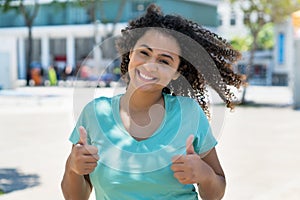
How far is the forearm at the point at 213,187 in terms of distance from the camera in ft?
5.97

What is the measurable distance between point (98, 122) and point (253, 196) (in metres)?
4.74

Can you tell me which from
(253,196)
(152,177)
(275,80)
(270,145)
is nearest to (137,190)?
(152,177)

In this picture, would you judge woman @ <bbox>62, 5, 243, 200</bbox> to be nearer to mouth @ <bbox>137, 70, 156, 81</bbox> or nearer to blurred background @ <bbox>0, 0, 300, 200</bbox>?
mouth @ <bbox>137, 70, 156, 81</bbox>

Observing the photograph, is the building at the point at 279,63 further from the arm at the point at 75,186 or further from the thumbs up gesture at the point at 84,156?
the thumbs up gesture at the point at 84,156

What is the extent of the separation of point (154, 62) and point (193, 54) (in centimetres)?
18

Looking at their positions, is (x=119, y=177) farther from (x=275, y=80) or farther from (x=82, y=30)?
(x=82, y=30)

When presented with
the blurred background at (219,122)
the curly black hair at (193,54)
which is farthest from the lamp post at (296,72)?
the curly black hair at (193,54)

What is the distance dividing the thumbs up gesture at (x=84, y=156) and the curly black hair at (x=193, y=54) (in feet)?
1.20

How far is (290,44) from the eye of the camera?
3841cm

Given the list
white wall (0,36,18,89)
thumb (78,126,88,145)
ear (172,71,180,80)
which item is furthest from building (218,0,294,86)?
thumb (78,126,88,145)

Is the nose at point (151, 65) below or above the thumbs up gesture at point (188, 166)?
above

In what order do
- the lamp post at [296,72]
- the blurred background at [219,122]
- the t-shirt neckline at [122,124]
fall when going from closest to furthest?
the t-shirt neckline at [122,124] → the blurred background at [219,122] → the lamp post at [296,72]

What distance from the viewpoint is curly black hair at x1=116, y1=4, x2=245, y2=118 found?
1.99m

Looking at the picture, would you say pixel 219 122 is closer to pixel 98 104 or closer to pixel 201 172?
pixel 201 172
